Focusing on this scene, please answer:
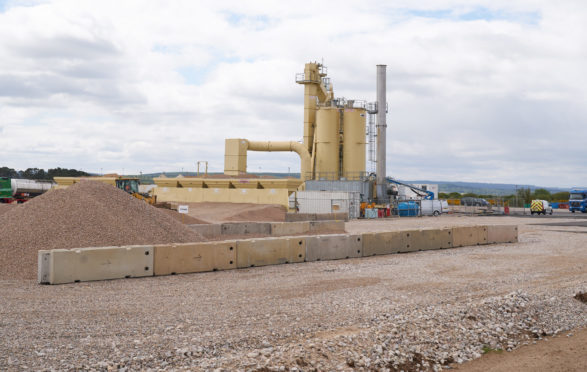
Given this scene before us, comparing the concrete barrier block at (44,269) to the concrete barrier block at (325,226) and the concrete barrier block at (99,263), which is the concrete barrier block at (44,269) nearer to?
the concrete barrier block at (99,263)

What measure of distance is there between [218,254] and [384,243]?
660 cm

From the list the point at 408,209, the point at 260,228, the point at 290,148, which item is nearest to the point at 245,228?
the point at 260,228

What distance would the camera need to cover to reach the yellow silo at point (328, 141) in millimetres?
52625

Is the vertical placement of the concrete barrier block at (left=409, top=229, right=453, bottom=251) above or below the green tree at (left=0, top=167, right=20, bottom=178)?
below

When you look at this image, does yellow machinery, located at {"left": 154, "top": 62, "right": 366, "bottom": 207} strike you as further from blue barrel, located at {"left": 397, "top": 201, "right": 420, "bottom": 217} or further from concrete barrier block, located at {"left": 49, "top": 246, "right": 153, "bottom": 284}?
concrete barrier block, located at {"left": 49, "top": 246, "right": 153, "bottom": 284}

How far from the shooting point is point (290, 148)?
56.5 meters

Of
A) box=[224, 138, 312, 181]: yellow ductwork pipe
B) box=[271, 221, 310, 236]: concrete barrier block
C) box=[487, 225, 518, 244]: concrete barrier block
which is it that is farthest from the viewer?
box=[224, 138, 312, 181]: yellow ductwork pipe

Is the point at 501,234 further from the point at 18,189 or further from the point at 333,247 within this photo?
the point at 18,189

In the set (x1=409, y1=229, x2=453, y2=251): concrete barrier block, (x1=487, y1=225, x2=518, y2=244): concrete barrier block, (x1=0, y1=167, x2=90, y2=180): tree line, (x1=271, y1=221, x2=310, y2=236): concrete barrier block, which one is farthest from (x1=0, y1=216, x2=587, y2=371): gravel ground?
(x1=0, y1=167, x2=90, y2=180): tree line

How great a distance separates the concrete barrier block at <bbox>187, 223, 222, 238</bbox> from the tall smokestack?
1146 inches

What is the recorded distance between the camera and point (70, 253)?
12.3m

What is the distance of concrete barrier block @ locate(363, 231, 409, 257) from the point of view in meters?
18.4

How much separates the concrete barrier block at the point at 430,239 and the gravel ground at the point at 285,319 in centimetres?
522

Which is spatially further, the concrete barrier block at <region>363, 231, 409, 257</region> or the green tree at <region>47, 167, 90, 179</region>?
the green tree at <region>47, 167, 90, 179</region>
